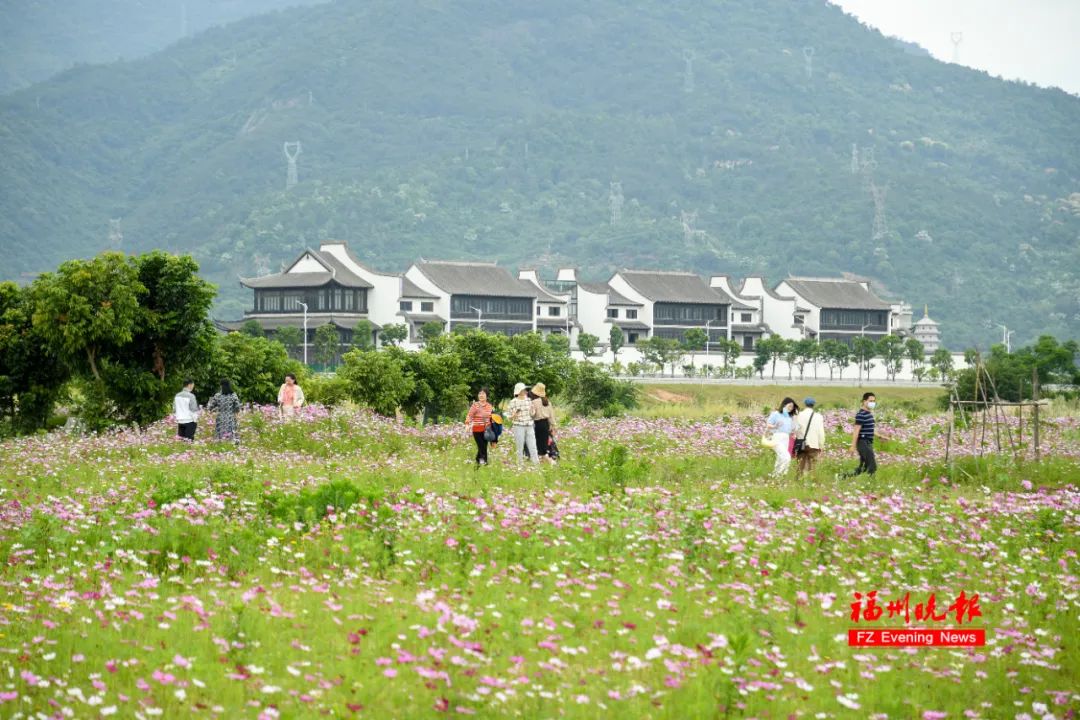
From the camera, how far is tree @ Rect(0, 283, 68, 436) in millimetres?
27203

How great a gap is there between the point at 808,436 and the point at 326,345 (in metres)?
68.1

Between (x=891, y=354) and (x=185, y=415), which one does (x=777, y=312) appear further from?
(x=185, y=415)

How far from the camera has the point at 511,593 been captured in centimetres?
1048

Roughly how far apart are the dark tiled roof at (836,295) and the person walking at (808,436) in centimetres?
9084

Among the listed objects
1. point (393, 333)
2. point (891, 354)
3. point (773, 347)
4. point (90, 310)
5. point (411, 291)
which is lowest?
point (891, 354)

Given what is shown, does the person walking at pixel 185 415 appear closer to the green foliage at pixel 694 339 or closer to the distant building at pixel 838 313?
the green foliage at pixel 694 339

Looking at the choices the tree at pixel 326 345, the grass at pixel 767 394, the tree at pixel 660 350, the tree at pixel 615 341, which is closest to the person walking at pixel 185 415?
the grass at pixel 767 394

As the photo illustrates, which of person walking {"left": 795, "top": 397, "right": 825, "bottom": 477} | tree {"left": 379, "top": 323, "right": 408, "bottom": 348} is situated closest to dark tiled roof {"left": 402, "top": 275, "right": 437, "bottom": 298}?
tree {"left": 379, "top": 323, "right": 408, "bottom": 348}

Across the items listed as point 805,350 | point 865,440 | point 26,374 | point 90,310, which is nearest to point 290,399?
point 90,310

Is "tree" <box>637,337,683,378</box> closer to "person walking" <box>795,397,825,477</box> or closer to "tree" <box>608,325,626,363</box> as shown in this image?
"tree" <box>608,325,626,363</box>

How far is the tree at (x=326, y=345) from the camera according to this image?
83.5m

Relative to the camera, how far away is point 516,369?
35.5m

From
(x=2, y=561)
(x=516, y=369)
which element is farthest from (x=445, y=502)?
(x=516, y=369)

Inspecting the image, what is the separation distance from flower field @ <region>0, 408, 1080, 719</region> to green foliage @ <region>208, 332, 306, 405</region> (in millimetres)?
12812
